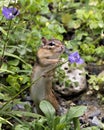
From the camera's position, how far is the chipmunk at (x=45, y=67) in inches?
159

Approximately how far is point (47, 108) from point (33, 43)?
120 centimetres

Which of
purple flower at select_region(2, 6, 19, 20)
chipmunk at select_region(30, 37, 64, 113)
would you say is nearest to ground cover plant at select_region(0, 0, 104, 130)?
purple flower at select_region(2, 6, 19, 20)

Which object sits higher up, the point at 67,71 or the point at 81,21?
the point at 81,21

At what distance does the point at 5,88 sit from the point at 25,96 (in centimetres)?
53

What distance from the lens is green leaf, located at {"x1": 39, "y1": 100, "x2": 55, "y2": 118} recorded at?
389 centimetres

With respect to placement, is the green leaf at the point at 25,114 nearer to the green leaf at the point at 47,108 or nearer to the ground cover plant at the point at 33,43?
the ground cover plant at the point at 33,43

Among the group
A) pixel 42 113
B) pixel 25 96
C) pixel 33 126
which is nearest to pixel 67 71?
pixel 25 96

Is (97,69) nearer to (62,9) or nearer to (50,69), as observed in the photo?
(62,9)

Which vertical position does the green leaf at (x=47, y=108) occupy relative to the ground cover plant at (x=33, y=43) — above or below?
below

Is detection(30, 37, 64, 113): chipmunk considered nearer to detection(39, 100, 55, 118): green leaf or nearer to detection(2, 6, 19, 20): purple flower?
detection(39, 100, 55, 118): green leaf

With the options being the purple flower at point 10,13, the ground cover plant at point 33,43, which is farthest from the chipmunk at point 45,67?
the purple flower at point 10,13

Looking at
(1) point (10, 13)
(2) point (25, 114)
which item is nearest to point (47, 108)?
(2) point (25, 114)

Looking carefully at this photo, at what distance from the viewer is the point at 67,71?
5.13 metres

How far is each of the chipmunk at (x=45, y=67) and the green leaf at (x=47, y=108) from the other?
191mm
